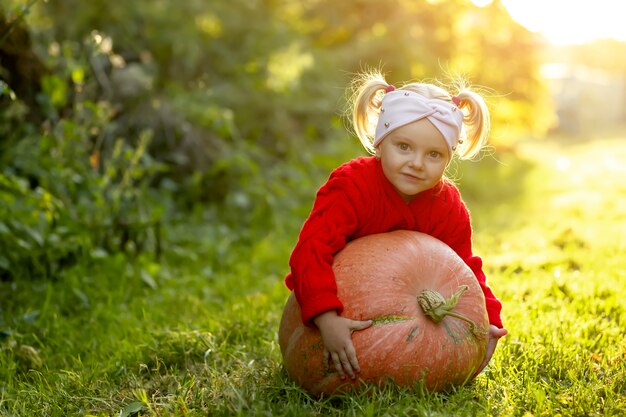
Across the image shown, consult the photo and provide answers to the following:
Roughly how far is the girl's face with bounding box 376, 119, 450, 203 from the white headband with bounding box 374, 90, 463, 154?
0.02 m

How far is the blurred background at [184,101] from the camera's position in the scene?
476 cm

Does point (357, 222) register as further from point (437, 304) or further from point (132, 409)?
point (132, 409)

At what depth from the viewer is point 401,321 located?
8.61ft

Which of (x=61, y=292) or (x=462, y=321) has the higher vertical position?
(x=462, y=321)

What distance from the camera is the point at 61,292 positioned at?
417 cm

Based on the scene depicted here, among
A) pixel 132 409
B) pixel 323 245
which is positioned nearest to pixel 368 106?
pixel 323 245

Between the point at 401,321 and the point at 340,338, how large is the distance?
237 millimetres

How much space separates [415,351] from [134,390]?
117cm

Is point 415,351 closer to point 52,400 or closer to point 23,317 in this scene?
point 52,400

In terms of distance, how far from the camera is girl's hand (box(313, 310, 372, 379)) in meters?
2.59

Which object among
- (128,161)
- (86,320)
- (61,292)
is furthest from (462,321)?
(128,161)

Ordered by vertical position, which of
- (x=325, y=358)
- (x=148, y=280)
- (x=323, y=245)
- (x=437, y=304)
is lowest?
(x=148, y=280)

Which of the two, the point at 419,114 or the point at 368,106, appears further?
the point at 368,106

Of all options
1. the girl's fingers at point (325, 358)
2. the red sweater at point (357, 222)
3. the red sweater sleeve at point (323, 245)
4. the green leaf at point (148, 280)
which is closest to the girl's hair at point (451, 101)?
the red sweater at point (357, 222)
